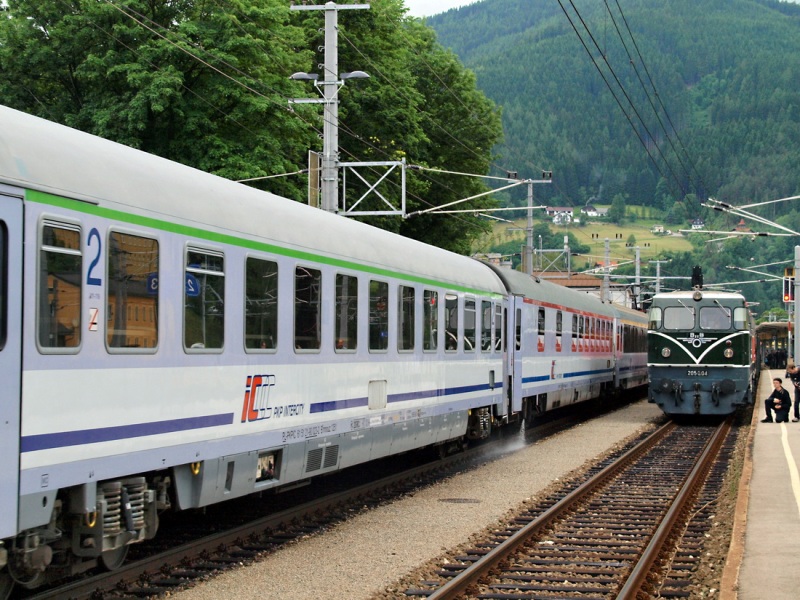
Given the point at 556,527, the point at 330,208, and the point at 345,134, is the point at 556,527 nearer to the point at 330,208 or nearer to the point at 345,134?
the point at 330,208

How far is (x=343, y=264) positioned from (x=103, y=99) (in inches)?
804

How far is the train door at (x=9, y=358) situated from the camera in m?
7.17

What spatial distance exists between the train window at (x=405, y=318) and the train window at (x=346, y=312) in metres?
1.59

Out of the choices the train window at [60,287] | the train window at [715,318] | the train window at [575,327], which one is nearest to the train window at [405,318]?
the train window at [60,287]

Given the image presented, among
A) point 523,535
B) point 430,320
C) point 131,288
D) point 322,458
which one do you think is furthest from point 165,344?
point 430,320

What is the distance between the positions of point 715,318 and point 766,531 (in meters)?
17.5

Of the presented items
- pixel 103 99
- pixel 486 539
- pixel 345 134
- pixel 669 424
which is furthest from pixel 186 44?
pixel 486 539

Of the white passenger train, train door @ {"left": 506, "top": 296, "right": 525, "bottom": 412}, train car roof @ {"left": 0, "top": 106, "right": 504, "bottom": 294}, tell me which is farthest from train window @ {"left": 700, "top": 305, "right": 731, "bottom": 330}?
train car roof @ {"left": 0, "top": 106, "right": 504, "bottom": 294}

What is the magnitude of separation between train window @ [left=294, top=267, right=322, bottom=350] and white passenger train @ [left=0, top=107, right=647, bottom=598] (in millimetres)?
22

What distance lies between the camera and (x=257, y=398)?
10797mm

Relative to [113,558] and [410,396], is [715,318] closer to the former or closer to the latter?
[410,396]

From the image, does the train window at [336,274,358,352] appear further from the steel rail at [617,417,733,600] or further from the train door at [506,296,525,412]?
the train door at [506,296,525,412]

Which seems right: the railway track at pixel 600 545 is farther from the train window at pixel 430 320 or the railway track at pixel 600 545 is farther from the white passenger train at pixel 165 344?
the train window at pixel 430 320

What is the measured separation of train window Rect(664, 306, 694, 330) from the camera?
29281 millimetres
